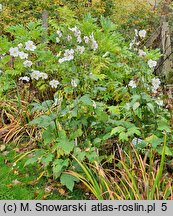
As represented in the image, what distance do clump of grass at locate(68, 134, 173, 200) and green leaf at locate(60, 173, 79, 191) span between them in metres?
0.06

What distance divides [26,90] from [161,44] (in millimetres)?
2996

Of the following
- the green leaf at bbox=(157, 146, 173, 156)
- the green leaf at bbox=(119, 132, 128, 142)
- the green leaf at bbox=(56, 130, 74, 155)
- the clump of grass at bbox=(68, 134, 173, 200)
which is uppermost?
the green leaf at bbox=(119, 132, 128, 142)

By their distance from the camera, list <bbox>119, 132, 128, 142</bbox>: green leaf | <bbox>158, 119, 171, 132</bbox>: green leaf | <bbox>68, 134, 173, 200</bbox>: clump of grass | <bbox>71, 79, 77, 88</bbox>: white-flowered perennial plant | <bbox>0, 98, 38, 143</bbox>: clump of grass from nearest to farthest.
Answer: <bbox>68, 134, 173, 200</bbox>: clump of grass → <bbox>119, 132, 128, 142</bbox>: green leaf → <bbox>158, 119, 171, 132</bbox>: green leaf → <bbox>71, 79, 77, 88</bbox>: white-flowered perennial plant → <bbox>0, 98, 38, 143</bbox>: clump of grass

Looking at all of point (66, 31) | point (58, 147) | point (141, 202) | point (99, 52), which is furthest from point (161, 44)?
point (141, 202)

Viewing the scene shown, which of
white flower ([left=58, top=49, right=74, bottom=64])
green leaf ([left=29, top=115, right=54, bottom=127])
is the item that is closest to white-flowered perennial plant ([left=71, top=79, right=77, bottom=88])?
white flower ([left=58, top=49, right=74, bottom=64])

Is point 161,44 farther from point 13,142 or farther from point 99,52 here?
point 13,142

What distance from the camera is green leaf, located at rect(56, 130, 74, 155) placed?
128 inches

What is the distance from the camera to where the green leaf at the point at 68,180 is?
129 inches

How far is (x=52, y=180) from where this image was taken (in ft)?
11.7

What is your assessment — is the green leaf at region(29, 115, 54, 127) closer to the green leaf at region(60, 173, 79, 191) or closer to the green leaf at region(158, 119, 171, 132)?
the green leaf at region(60, 173, 79, 191)

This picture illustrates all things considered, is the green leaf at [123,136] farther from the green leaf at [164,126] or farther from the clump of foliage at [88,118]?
the green leaf at [164,126]

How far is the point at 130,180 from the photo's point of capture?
3145 mm

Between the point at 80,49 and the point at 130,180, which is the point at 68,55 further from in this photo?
the point at 130,180

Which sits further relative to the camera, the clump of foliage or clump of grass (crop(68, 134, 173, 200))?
the clump of foliage
